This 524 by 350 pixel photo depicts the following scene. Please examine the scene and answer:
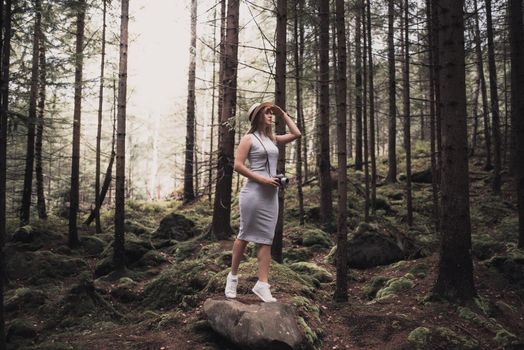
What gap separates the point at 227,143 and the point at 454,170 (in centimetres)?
643

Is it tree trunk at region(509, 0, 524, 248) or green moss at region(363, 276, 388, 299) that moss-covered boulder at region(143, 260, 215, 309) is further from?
tree trunk at region(509, 0, 524, 248)

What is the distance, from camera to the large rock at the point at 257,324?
4250 millimetres

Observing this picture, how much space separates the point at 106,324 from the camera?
6234mm

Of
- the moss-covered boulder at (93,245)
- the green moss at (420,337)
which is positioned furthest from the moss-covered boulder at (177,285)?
the moss-covered boulder at (93,245)

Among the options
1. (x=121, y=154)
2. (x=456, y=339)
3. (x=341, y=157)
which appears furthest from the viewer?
(x=121, y=154)

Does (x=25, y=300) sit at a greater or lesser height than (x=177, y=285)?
lesser

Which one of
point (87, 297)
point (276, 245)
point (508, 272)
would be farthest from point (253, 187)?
point (508, 272)

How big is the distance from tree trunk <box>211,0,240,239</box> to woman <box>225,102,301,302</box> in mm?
5526

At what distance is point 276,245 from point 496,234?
241 inches

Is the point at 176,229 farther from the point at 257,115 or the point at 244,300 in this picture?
the point at 257,115

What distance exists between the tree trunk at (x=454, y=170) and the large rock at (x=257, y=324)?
2671mm

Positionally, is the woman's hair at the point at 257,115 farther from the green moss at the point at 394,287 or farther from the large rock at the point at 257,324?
the green moss at the point at 394,287

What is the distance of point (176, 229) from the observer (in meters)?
13.3

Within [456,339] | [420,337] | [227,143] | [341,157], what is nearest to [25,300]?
[227,143]
